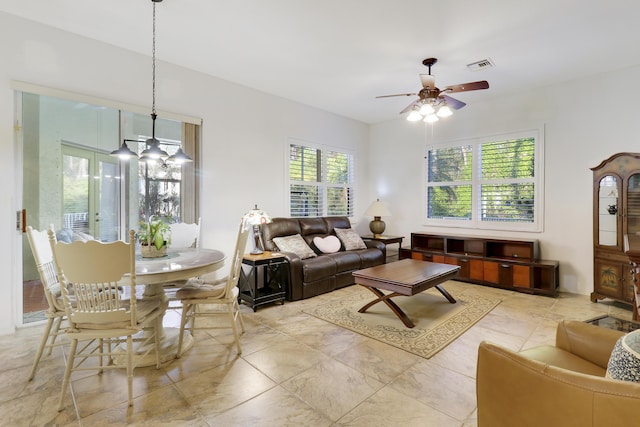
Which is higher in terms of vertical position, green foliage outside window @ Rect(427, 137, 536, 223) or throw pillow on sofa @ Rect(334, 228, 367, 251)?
green foliage outside window @ Rect(427, 137, 536, 223)

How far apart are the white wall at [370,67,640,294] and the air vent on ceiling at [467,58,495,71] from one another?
118 cm

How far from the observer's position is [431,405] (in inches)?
74.1

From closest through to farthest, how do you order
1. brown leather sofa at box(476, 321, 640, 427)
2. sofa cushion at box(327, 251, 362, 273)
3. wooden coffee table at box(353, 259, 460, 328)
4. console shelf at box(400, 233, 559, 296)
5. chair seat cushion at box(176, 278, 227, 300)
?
1. brown leather sofa at box(476, 321, 640, 427)
2. chair seat cushion at box(176, 278, 227, 300)
3. wooden coffee table at box(353, 259, 460, 328)
4. console shelf at box(400, 233, 559, 296)
5. sofa cushion at box(327, 251, 362, 273)

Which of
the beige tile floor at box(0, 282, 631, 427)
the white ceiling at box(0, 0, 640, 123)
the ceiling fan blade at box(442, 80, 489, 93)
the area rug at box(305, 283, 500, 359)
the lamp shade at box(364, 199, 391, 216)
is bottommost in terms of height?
the beige tile floor at box(0, 282, 631, 427)

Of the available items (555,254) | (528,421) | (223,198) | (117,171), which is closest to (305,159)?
(223,198)

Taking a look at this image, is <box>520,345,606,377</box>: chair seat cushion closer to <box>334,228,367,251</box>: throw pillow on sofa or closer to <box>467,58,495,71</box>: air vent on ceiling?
<box>467,58,495,71</box>: air vent on ceiling

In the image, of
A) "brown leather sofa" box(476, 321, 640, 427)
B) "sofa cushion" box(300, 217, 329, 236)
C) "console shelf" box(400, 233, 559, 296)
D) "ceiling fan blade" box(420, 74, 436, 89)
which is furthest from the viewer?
"sofa cushion" box(300, 217, 329, 236)

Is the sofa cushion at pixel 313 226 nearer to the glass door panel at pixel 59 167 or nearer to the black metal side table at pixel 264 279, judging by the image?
the black metal side table at pixel 264 279

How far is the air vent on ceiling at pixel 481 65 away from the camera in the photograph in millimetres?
3682

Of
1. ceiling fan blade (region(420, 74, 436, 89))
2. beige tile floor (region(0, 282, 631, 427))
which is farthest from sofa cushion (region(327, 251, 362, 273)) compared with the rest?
ceiling fan blade (region(420, 74, 436, 89))

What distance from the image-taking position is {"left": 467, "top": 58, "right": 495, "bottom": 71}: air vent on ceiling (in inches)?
145

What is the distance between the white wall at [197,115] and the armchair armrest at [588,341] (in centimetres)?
375

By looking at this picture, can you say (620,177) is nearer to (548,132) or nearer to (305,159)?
(548,132)

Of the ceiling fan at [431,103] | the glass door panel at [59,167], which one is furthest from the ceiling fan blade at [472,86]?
the glass door panel at [59,167]
